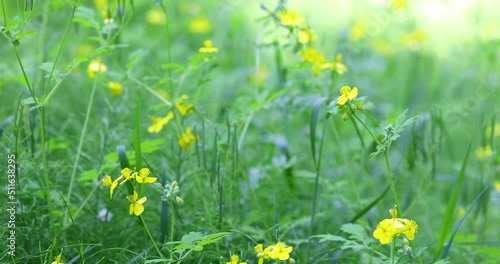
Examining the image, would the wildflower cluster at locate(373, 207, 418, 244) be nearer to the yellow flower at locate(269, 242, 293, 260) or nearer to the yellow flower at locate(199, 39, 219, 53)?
the yellow flower at locate(269, 242, 293, 260)

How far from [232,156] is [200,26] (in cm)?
224

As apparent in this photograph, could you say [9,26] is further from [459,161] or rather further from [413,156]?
[459,161]

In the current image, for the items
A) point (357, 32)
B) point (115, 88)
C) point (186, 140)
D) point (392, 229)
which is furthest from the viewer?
point (357, 32)

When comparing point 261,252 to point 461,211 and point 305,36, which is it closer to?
point 305,36

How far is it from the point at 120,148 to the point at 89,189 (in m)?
0.39

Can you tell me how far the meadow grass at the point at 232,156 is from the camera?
5.99 feet

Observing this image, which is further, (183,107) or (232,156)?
(183,107)

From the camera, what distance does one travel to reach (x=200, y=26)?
4086 mm

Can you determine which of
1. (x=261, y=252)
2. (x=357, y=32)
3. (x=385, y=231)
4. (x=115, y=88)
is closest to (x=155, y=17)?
(x=357, y=32)

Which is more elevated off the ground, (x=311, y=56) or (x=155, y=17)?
(x=155, y=17)

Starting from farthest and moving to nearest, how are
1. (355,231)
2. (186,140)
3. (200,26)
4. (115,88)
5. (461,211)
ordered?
(200,26) → (461,211) → (115,88) → (186,140) → (355,231)

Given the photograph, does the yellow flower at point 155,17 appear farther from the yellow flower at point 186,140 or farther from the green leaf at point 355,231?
the green leaf at point 355,231

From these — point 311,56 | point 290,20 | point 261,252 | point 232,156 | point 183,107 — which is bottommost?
point 261,252

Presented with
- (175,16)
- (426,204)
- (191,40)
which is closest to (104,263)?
(426,204)
